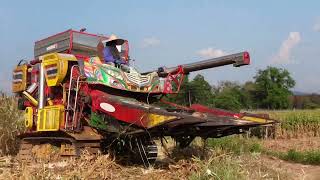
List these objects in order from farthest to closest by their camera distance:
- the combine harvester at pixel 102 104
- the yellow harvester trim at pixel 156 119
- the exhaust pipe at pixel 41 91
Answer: the exhaust pipe at pixel 41 91
the combine harvester at pixel 102 104
the yellow harvester trim at pixel 156 119

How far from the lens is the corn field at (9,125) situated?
1101 cm

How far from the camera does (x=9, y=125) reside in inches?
441

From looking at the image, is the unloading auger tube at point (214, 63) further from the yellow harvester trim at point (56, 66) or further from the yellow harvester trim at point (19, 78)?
the yellow harvester trim at point (19, 78)

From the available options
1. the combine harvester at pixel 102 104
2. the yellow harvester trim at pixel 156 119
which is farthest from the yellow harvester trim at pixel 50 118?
the yellow harvester trim at pixel 156 119

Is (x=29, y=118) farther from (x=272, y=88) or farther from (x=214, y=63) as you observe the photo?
(x=272, y=88)

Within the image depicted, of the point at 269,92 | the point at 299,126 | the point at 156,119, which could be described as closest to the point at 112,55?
the point at 156,119

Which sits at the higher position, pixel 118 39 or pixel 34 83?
pixel 118 39

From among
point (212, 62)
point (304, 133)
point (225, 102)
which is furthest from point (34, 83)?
point (225, 102)

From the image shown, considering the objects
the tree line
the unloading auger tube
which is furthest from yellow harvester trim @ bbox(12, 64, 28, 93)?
the tree line

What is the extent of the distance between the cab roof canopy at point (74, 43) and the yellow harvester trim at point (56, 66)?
721 millimetres

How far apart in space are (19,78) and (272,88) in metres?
57.5

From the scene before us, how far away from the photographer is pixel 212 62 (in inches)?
367

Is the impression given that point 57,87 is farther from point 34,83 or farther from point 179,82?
point 179,82

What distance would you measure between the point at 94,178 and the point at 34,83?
3538 millimetres
